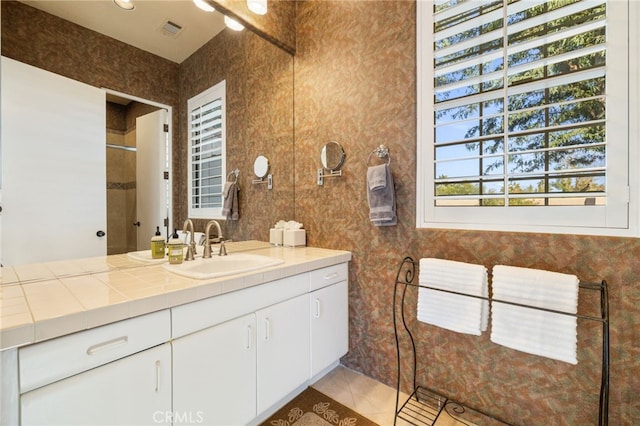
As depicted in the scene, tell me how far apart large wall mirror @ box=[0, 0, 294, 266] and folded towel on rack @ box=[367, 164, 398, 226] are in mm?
820

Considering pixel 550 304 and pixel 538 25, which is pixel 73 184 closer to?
pixel 550 304

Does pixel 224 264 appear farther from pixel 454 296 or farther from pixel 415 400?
pixel 415 400

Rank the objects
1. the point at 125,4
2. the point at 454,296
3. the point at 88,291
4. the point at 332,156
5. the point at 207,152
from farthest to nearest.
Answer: the point at 332,156 → the point at 207,152 → the point at 454,296 → the point at 125,4 → the point at 88,291

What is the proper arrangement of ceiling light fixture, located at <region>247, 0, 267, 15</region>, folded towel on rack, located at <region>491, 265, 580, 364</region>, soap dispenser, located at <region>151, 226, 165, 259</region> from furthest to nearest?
ceiling light fixture, located at <region>247, 0, 267, 15</region>
soap dispenser, located at <region>151, 226, 165, 259</region>
folded towel on rack, located at <region>491, 265, 580, 364</region>

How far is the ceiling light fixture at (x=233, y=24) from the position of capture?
1781mm

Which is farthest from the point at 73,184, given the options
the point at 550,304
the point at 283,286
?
the point at 550,304

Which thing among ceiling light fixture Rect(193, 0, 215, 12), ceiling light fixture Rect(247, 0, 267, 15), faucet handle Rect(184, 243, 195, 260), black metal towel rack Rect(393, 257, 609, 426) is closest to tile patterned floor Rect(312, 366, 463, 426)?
black metal towel rack Rect(393, 257, 609, 426)

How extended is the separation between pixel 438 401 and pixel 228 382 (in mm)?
1212

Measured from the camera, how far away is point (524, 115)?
51.7 inches

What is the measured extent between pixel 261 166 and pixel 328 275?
0.95m

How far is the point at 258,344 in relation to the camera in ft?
4.45

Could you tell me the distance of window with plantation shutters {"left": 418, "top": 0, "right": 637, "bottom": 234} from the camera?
115 centimetres

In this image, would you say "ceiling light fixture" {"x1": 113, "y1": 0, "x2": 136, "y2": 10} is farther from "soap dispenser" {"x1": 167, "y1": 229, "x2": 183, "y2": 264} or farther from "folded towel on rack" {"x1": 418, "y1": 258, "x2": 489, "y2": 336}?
"folded towel on rack" {"x1": 418, "y1": 258, "x2": 489, "y2": 336}

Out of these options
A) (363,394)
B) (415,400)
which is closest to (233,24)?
(363,394)
